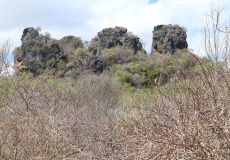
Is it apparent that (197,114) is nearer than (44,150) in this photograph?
Yes

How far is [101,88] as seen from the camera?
70.9ft

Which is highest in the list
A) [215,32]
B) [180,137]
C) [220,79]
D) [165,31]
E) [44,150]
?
[165,31]

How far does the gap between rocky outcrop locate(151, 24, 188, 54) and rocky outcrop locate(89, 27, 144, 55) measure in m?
2.24

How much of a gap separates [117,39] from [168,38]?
5.78 metres

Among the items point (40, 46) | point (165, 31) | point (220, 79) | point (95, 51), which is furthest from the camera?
point (95, 51)

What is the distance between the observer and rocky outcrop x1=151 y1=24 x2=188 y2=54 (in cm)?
4722

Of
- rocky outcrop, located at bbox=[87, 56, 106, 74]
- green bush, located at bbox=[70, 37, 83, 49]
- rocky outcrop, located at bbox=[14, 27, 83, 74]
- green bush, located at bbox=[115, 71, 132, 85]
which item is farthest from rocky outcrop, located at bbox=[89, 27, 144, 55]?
green bush, located at bbox=[115, 71, 132, 85]

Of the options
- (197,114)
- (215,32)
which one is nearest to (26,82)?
(215,32)

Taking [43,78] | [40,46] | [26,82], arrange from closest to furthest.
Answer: [26,82] → [43,78] → [40,46]

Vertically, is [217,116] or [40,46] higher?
[40,46]

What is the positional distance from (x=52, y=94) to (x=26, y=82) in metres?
1.07

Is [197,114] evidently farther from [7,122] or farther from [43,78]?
[43,78]

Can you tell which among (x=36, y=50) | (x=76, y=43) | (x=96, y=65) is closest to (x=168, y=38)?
(x=76, y=43)

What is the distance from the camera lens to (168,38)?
47.8 metres
